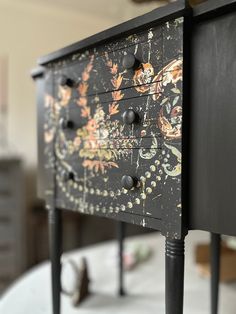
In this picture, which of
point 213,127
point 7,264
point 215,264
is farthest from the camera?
point 7,264

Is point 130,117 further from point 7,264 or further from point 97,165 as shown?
point 7,264

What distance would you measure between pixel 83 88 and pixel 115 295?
76 centimetres

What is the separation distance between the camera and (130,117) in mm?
685

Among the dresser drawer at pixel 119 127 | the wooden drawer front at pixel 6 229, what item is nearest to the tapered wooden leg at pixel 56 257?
the dresser drawer at pixel 119 127

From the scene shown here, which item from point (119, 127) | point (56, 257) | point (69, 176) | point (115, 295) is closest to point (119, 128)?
point (119, 127)

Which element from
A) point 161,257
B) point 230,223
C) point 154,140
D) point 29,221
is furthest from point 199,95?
point 29,221

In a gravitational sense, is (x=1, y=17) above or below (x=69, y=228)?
above

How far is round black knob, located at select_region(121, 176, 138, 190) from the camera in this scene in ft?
2.26

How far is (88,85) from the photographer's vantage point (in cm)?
81

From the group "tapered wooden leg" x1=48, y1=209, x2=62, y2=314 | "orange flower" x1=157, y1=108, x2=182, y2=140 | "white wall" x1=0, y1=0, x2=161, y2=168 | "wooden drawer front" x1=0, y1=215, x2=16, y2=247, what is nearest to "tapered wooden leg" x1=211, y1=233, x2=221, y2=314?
"tapered wooden leg" x1=48, y1=209, x2=62, y2=314

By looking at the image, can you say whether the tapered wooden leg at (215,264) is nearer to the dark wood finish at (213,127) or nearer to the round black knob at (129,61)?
the dark wood finish at (213,127)

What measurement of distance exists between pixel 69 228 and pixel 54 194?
232cm

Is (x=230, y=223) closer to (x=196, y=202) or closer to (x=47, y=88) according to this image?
(x=196, y=202)

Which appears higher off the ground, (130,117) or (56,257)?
(130,117)
